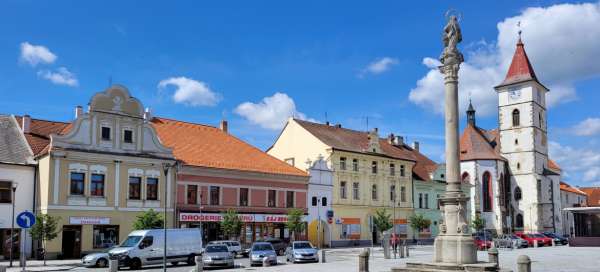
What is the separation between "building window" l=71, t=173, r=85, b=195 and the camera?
129 ft

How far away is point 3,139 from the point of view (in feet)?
130

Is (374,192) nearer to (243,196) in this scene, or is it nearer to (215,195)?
(243,196)

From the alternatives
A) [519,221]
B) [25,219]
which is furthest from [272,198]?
[519,221]

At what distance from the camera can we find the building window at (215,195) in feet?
153

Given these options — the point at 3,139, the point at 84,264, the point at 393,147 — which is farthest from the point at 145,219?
the point at 393,147

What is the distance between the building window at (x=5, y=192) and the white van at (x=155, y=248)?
1086 cm

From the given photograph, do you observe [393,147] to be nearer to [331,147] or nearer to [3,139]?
[331,147]

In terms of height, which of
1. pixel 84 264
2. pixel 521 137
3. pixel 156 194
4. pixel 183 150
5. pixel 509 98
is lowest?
pixel 84 264

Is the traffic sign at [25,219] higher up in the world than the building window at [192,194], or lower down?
lower down

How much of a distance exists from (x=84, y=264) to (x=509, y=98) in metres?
70.3

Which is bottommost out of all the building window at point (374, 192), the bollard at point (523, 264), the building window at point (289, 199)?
the bollard at point (523, 264)

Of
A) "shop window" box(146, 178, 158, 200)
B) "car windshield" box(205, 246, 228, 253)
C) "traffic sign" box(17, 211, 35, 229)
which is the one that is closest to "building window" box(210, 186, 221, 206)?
"shop window" box(146, 178, 158, 200)

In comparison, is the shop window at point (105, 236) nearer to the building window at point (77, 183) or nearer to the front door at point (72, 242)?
the front door at point (72, 242)


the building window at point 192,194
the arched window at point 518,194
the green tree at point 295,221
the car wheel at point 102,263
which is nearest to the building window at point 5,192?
the car wheel at point 102,263
